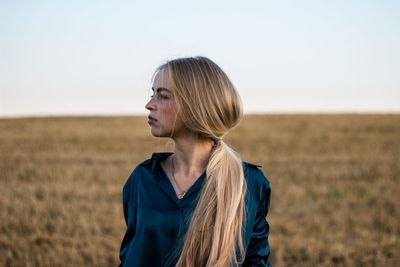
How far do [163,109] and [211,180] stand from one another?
36 cm

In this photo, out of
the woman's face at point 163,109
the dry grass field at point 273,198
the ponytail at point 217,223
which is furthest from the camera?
the dry grass field at point 273,198

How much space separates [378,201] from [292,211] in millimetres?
2101

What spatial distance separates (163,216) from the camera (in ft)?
7.12

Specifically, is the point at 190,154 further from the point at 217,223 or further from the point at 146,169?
the point at 217,223

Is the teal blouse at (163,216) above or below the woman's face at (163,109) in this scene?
below

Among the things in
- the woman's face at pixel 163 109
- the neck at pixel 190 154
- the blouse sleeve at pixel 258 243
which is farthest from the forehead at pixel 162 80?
the blouse sleeve at pixel 258 243

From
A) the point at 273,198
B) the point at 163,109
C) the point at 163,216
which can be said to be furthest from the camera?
the point at 273,198

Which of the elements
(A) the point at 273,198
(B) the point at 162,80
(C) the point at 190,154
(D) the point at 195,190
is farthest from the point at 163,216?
(A) the point at 273,198

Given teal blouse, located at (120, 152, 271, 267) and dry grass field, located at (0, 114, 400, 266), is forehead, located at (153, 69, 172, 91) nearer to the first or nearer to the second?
teal blouse, located at (120, 152, 271, 267)

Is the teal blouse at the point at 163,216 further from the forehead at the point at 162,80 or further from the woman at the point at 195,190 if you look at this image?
the forehead at the point at 162,80

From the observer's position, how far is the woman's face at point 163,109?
2.26 metres

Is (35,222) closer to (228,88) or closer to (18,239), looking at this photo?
(18,239)

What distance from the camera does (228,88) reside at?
2.24 metres

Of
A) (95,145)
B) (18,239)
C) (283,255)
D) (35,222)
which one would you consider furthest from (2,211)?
(95,145)
